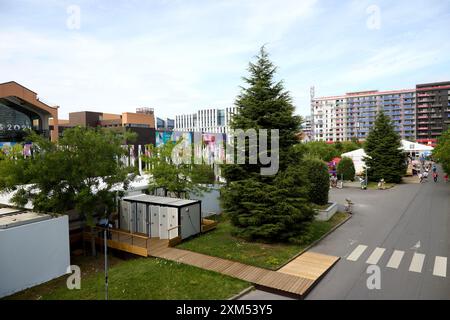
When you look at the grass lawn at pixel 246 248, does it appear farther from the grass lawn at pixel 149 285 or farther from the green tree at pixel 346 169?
the green tree at pixel 346 169

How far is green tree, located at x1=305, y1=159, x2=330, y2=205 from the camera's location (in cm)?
1947

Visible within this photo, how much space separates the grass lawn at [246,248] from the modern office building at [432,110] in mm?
106794

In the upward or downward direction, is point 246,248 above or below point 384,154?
below

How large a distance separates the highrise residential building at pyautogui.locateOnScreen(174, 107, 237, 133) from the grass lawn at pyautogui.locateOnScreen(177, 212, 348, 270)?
131693 mm

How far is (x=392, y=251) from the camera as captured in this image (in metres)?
13.2

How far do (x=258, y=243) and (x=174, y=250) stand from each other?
3.96m

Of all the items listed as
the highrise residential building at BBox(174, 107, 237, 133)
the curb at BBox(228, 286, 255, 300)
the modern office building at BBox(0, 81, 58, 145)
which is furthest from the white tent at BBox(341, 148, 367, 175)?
the highrise residential building at BBox(174, 107, 237, 133)

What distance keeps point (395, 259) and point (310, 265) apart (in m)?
3.74

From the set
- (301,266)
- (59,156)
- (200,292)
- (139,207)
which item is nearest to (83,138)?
(59,156)

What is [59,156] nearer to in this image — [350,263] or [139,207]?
[139,207]

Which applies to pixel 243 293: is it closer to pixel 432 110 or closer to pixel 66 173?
pixel 66 173

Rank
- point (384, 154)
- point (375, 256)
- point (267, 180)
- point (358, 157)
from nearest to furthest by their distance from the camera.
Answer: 1. point (375, 256)
2. point (267, 180)
3. point (384, 154)
4. point (358, 157)

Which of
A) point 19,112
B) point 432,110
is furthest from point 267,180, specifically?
point 432,110

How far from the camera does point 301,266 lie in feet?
37.7
